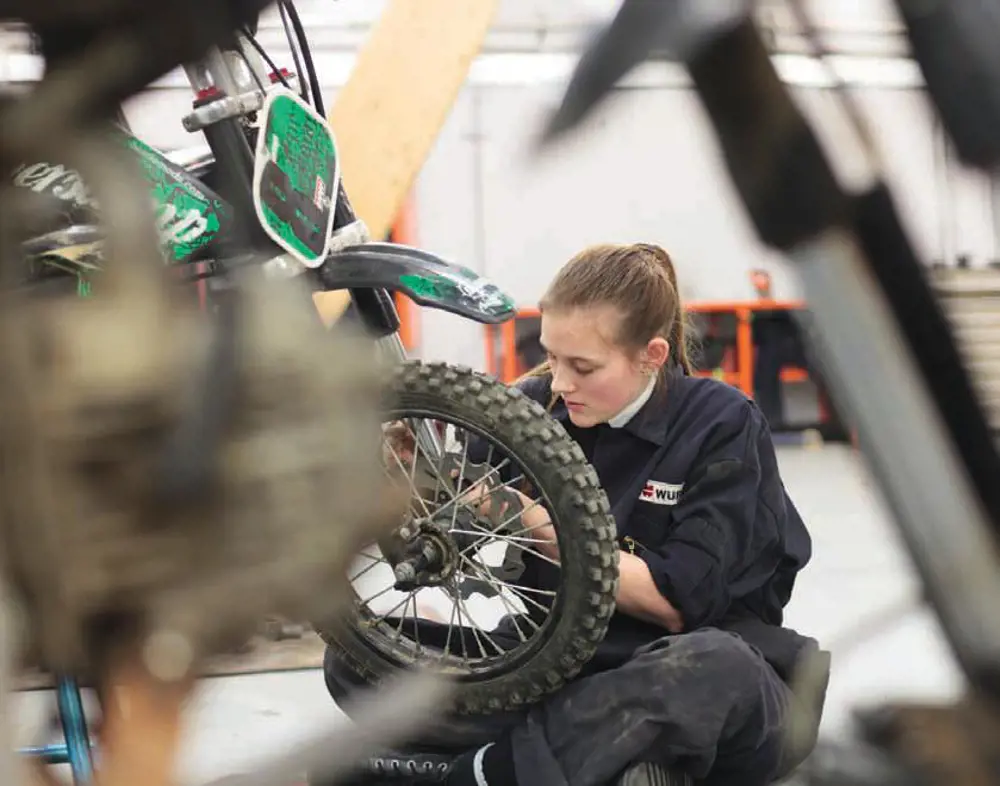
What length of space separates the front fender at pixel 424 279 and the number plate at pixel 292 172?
0.26 metres

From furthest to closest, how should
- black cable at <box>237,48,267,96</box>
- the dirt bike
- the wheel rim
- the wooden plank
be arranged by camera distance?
the wheel rim, the dirt bike, the wooden plank, black cable at <box>237,48,267,96</box>

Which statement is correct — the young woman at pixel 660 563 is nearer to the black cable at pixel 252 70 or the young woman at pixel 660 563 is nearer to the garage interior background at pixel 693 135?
the black cable at pixel 252 70

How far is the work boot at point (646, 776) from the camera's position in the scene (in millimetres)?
894

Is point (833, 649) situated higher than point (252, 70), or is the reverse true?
point (252, 70)

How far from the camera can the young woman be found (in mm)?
916

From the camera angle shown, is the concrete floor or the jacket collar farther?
the jacket collar

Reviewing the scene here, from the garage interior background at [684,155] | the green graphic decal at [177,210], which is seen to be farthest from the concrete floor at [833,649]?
the green graphic decal at [177,210]

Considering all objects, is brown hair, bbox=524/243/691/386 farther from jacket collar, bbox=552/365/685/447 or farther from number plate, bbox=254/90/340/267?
number plate, bbox=254/90/340/267

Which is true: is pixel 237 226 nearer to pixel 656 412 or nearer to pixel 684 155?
pixel 684 155

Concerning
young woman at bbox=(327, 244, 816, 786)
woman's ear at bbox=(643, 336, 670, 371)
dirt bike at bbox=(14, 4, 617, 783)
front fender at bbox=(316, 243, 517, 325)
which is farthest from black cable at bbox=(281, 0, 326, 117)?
woman's ear at bbox=(643, 336, 670, 371)

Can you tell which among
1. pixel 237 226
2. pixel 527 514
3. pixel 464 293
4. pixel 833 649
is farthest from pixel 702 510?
pixel 237 226

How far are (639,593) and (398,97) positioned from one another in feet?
1.57

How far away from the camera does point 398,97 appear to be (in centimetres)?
102

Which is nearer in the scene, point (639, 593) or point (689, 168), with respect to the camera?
point (689, 168)
